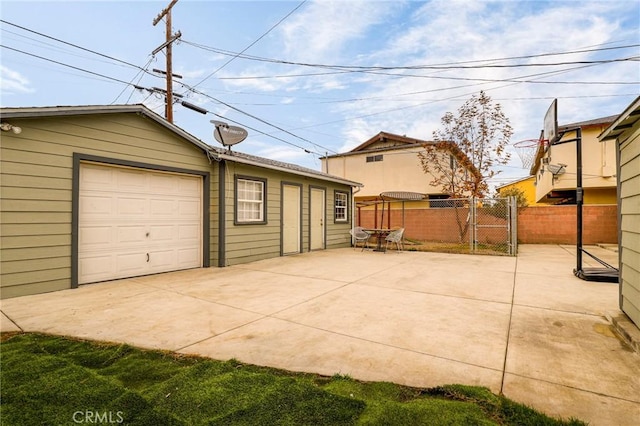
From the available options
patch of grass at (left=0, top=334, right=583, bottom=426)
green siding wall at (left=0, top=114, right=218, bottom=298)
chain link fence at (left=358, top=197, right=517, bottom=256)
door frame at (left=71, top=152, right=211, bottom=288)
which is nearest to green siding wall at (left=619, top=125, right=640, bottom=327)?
patch of grass at (left=0, top=334, right=583, bottom=426)

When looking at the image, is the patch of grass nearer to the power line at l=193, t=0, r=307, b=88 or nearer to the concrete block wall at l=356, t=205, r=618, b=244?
the power line at l=193, t=0, r=307, b=88

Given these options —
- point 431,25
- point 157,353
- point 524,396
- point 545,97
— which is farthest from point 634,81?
Result: point 157,353

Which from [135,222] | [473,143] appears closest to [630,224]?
[135,222]

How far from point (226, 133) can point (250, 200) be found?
74.1 inches

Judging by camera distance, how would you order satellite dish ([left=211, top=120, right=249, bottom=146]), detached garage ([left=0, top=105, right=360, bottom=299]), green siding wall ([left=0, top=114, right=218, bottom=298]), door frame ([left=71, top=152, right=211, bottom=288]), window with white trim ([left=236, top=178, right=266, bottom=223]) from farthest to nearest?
window with white trim ([left=236, top=178, right=266, bottom=223])
satellite dish ([left=211, top=120, right=249, bottom=146])
door frame ([left=71, top=152, right=211, bottom=288])
detached garage ([left=0, top=105, right=360, bottom=299])
green siding wall ([left=0, top=114, right=218, bottom=298])

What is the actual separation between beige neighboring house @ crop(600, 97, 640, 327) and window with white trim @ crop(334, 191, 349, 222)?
8.93 m

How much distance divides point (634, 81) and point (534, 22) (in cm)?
615

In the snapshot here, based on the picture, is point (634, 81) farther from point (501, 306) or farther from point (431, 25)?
point (501, 306)

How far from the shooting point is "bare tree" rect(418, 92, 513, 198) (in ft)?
44.7

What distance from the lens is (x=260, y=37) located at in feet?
34.3

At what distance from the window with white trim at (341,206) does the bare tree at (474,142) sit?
6023mm

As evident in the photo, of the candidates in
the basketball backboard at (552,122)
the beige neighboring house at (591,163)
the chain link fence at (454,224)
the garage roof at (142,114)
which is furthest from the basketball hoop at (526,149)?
the garage roof at (142,114)

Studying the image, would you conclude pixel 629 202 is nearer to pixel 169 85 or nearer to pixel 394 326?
pixel 394 326

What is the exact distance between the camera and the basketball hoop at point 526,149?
35.8 feet
